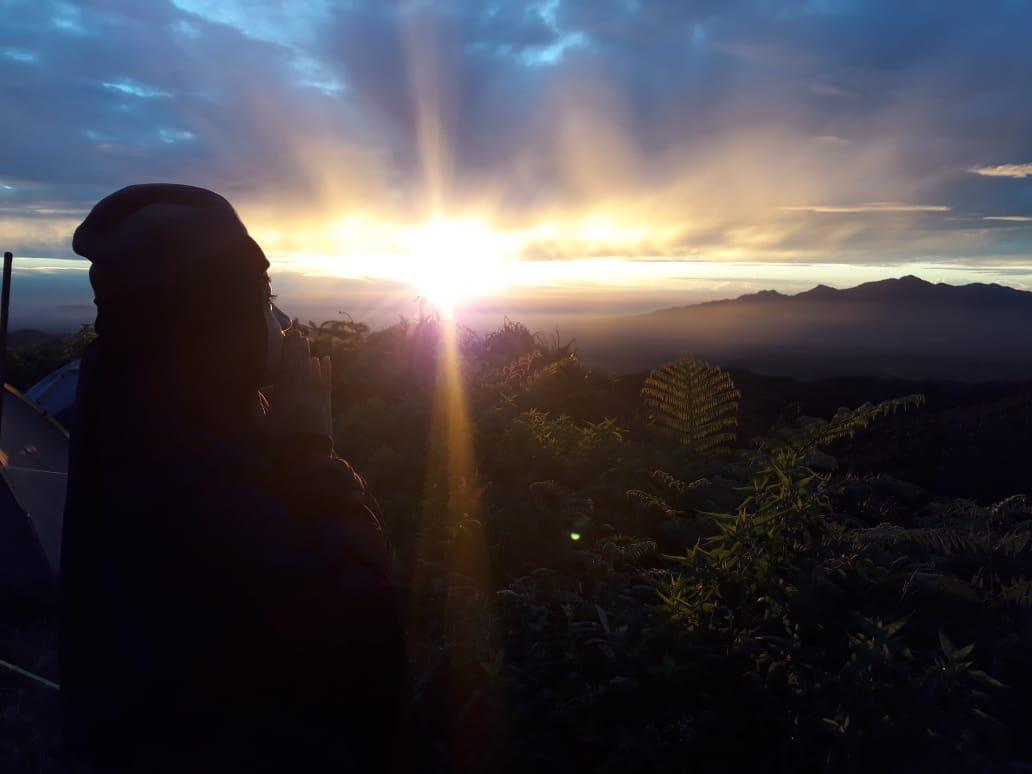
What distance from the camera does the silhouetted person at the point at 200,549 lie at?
196 centimetres

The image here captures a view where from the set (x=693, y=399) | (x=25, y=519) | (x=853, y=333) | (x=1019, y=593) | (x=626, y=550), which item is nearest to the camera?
(x=1019, y=593)

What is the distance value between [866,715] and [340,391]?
7.04 metres

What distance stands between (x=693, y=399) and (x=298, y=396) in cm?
526

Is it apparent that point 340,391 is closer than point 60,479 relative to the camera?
No

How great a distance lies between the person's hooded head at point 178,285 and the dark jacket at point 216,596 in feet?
0.28

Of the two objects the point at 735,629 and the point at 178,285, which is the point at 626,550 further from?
the point at 178,285

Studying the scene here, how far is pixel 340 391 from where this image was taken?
872 cm

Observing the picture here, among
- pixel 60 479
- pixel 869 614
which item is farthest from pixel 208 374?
pixel 60 479

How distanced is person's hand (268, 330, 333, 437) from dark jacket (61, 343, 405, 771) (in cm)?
13

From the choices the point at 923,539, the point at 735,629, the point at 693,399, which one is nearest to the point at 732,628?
the point at 735,629

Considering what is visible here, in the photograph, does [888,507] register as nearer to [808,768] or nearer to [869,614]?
[869,614]

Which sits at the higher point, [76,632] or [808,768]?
[76,632]

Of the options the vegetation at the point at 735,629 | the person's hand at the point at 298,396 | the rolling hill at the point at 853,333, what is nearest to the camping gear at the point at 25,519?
the vegetation at the point at 735,629

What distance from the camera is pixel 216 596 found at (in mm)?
1961
